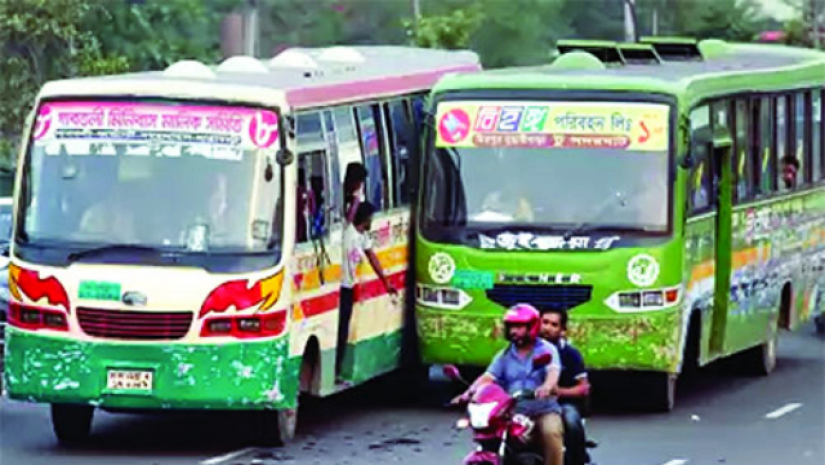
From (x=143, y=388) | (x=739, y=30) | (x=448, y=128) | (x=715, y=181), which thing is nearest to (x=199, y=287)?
(x=143, y=388)

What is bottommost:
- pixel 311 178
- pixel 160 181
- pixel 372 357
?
pixel 372 357

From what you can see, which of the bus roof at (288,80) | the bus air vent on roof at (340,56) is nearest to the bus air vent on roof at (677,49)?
the bus roof at (288,80)

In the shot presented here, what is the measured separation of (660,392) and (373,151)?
3.05 metres

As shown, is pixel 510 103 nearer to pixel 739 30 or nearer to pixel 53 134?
pixel 53 134

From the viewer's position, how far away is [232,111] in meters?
17.6

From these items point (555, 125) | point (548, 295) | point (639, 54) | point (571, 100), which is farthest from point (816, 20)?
point (548, 295)

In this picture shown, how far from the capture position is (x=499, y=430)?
1276 cm

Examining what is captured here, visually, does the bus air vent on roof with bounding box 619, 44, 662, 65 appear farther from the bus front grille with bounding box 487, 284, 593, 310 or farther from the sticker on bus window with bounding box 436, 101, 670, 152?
the bus front grille with bounding box 487, 284, 593, 310

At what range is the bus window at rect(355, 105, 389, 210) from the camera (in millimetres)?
19625

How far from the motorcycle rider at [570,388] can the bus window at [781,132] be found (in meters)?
10.6

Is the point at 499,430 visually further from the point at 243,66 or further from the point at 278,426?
the point at 243,66

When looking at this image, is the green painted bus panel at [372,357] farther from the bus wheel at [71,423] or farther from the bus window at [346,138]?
the bus wheel at [71,423]

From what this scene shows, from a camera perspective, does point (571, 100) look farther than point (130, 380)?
Yes

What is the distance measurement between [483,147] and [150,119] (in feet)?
11.3
